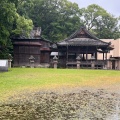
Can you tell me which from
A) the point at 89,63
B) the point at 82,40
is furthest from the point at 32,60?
the point at 89,63

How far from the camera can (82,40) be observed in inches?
1802

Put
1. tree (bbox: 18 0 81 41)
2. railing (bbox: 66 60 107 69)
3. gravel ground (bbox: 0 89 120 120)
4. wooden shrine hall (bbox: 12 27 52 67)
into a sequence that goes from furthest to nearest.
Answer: tree (bbox: 18 0 81 41) < wooden shrine hall (bbox: 12 27 52 67) < railing (bbox: 66 60 107 69) < gravel ground (bbox: 0 89 120 120)

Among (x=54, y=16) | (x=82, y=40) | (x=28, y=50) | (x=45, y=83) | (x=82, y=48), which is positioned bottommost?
(x=45, y=83)

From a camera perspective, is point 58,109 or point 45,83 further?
point 45,83

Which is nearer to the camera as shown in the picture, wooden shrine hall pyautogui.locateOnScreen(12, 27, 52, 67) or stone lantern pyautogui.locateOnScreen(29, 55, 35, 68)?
stone lantern pyautogui.locateOnScreen(29, 55, 35, 68)

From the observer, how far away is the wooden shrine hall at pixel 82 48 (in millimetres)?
44000

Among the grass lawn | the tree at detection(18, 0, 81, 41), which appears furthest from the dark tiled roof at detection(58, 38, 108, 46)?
the grass lawn

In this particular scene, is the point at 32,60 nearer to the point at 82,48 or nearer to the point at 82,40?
the point at 82,48

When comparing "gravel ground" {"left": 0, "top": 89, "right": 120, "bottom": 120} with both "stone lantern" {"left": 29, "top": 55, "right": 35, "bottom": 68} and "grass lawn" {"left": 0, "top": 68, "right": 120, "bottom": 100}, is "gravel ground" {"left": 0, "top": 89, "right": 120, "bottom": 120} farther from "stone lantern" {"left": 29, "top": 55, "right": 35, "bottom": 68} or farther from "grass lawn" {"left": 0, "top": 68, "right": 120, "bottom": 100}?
"stone lantern" {"left": 29, "top": 55, "right": 35, "bottom": 68}

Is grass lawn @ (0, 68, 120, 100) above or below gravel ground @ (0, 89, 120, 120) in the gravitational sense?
above

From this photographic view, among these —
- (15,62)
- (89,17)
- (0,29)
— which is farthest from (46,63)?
(89,17)

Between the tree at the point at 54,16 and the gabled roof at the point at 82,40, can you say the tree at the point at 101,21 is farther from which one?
the gabled roof at the point at 82,40

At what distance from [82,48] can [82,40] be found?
172 centimetres

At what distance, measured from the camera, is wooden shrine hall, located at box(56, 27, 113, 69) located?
44.0 metres
